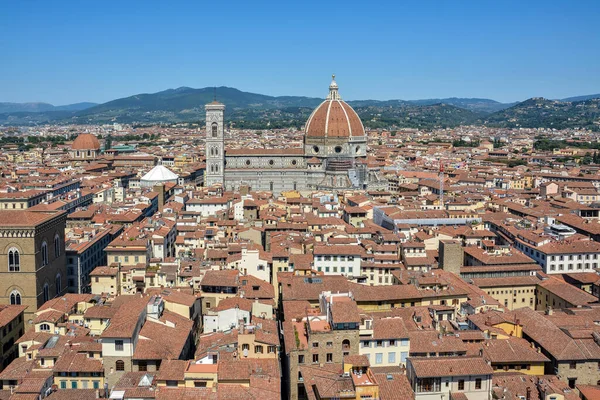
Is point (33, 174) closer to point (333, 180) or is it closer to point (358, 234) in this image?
point (333, 180)

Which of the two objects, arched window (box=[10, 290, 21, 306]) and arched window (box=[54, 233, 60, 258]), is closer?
arched window (box=[10, 290, 21, 306])

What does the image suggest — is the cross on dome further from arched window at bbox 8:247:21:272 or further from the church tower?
arched window at bbox 8:247:21:272

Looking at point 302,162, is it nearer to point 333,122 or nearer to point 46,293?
point 333,122

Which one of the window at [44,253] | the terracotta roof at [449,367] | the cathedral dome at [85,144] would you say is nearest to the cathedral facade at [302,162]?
the cathedral dome at [85,144]

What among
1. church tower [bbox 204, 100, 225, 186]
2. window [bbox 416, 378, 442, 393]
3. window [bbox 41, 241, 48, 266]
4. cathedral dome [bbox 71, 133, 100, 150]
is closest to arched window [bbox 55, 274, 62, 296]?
window [bbox 41, 241, 48, 266]

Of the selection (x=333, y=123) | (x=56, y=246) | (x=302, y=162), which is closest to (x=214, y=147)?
(x=302, y=162)

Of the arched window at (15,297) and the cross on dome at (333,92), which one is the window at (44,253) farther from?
the cross on dome at (333,92)
